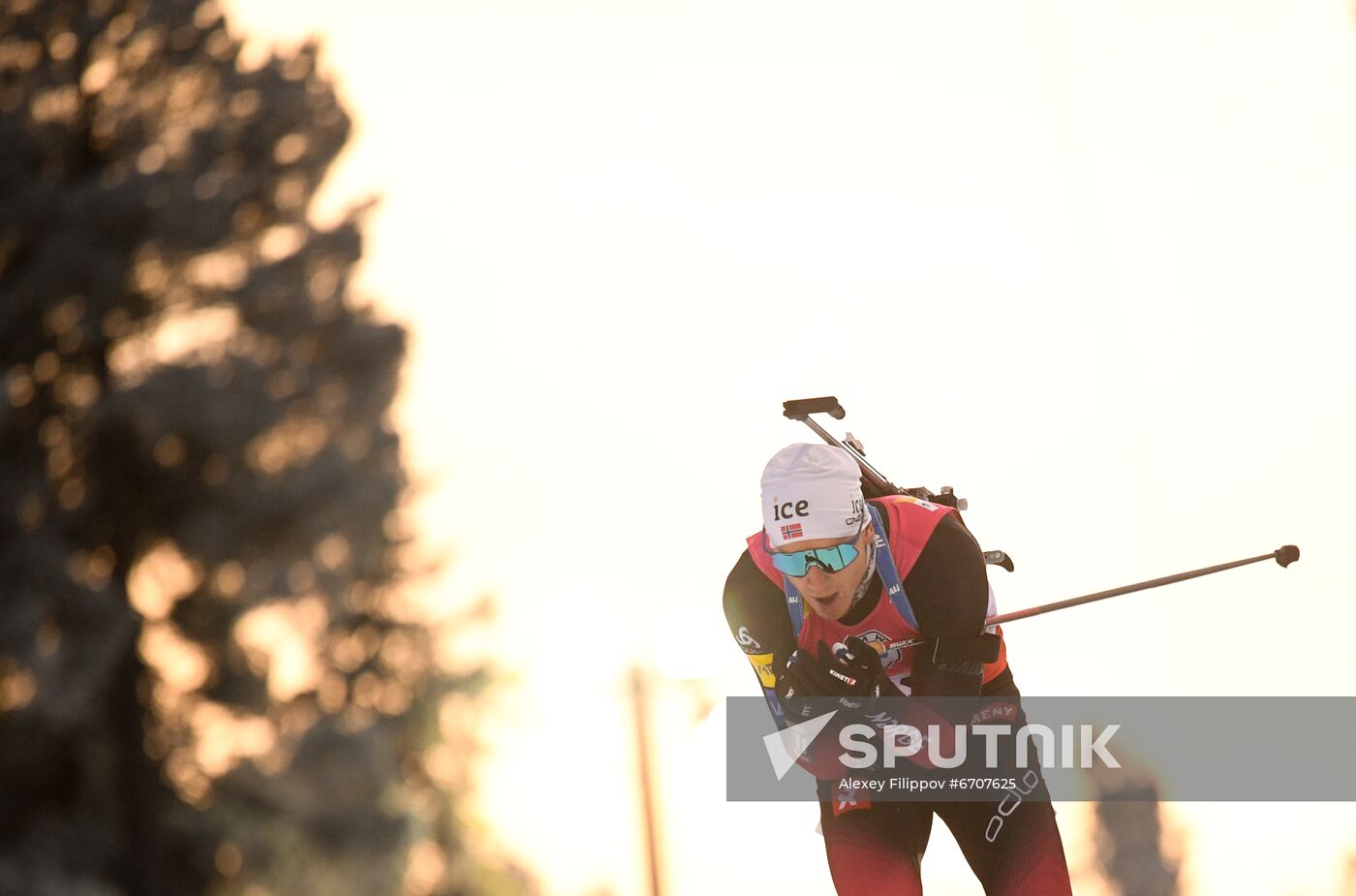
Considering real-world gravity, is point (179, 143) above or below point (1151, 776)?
above

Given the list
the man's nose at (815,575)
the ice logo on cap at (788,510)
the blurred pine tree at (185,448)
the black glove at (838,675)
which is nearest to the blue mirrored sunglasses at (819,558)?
the man's nose at (815,575)

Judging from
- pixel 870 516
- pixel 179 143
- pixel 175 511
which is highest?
pixel 179 143

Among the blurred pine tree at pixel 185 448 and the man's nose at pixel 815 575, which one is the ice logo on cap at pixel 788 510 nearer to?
the man's nose at pixel 815 575

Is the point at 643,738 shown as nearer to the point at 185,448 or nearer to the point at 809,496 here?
the point at 809,496

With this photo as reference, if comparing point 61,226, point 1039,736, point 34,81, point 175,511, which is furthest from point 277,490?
point 1039,736

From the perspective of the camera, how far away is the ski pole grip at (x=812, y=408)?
551cm

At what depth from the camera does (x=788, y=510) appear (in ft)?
17.0

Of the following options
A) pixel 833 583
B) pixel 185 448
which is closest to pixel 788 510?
pixel 833 583

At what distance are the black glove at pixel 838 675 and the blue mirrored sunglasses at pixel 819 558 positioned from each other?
0.23 meters

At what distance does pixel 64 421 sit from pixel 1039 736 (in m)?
18.9

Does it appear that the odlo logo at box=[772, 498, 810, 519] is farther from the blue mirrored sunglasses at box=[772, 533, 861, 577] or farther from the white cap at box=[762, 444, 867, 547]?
the blue mirrored sunglasses at box=[772, 533, 861, 577]

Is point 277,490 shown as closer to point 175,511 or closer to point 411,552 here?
point 175,511

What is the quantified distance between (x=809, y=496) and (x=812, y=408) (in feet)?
1.38

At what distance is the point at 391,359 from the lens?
24766 mm
